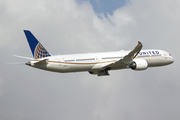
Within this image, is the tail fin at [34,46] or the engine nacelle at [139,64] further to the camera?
the engine nacelle at [139,64]

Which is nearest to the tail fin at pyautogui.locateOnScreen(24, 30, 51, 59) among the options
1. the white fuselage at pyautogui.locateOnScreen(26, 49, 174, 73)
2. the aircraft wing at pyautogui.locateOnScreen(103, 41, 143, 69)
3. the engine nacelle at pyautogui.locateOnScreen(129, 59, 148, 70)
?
the white fuselage at pyautogui.locateOnScreen(26, 49, 174, 73)

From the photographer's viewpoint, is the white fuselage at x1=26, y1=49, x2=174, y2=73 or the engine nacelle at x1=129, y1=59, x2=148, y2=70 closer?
the white fuselage at x1=26, y1=49, x2=174, y2=73

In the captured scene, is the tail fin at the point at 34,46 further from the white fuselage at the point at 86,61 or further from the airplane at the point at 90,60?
the white fuselage at the point at 86,61

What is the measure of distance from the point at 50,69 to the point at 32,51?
4062 mm

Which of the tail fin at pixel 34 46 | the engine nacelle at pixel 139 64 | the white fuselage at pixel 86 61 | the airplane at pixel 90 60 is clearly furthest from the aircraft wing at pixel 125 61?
the tail fin at pixel 34 46

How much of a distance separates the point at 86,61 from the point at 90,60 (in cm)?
77

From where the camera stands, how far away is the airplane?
1916 inches

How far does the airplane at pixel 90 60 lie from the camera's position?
160 feet

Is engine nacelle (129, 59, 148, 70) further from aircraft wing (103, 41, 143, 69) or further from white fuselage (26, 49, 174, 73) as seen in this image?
aircraft wing (103, 41, 143, 69)

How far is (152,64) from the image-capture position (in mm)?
56188

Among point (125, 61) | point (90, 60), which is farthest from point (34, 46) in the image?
point (125, 61)

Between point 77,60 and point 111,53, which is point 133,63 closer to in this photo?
point 111,53

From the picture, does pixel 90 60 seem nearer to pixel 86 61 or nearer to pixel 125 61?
pixel 86 61

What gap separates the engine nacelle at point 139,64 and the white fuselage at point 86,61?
1.05 metres
